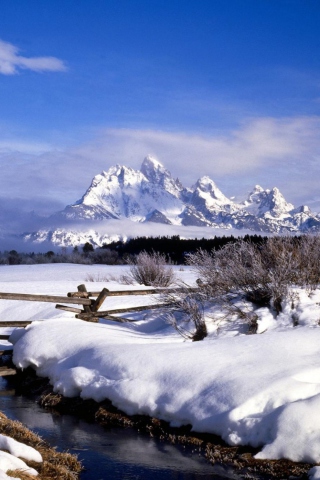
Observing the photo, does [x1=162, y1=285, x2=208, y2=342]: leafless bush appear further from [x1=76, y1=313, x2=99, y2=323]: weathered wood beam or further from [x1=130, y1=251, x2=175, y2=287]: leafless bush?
[x1=130, y1=251, x2=175, y2=287]: leafless bush

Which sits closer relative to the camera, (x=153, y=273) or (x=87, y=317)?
(x=87, y=317)

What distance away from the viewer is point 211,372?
28.7ft

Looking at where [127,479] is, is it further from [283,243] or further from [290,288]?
[283,243]

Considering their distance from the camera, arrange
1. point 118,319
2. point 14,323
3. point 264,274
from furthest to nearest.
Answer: point 118,319
point 14,323
point 264,274

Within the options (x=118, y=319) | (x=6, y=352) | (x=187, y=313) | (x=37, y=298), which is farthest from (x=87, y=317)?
(x=187, y=313)

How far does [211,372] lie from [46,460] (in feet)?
9.58

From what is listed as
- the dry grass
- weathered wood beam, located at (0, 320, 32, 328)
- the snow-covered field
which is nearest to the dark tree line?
weathered wood beam, located at (0, 320, 32, 328)

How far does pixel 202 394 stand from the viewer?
8234 mm

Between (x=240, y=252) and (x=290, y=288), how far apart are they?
5.33ft

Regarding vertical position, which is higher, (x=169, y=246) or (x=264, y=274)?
(x=169, y=246)

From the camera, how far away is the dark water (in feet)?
22.6

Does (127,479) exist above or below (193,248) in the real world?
below

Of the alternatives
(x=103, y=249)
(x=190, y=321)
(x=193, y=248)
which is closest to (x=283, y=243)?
(x=190, y=321)

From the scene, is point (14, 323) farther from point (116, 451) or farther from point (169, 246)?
point (169, 246)
